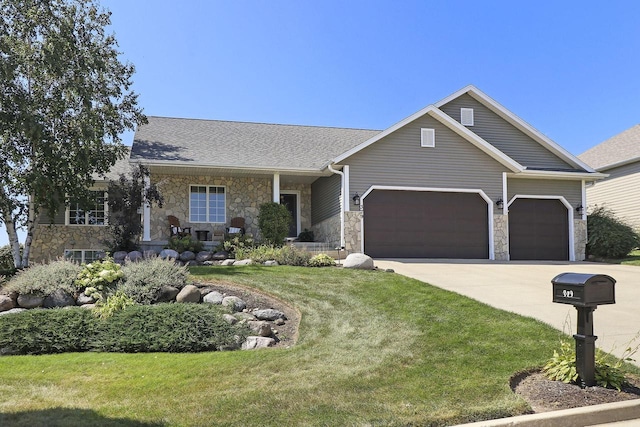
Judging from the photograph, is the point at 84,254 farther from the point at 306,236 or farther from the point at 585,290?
the point at 585,290

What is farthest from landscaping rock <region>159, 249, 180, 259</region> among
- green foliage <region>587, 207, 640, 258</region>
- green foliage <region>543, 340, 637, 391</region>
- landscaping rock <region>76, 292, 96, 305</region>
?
green foliage <region>587, 207, 640, 258</region>

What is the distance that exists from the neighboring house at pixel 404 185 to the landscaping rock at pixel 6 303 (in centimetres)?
660

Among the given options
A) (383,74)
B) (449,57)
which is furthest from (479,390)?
(449,57)

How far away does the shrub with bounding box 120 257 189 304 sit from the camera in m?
8.16

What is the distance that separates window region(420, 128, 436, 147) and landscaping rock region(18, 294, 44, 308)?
12.0 metres

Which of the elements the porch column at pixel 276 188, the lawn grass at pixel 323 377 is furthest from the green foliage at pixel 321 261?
the lawn grass at pixel 323 377

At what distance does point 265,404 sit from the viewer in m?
4.27

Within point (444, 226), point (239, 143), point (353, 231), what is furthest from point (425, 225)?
point (239, 143)

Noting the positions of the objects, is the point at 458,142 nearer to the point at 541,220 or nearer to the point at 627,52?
the point at 541,220

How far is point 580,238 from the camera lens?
17.9 meters

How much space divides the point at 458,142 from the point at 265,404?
14.0 m

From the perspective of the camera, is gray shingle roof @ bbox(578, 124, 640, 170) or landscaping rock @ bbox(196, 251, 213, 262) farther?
gray shingle roof @ bbox(578, 124, 640, 170)

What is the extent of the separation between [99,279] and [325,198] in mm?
9953

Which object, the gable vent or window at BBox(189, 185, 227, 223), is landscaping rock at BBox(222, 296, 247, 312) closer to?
window at BBox(189, 185, 227, 223)
